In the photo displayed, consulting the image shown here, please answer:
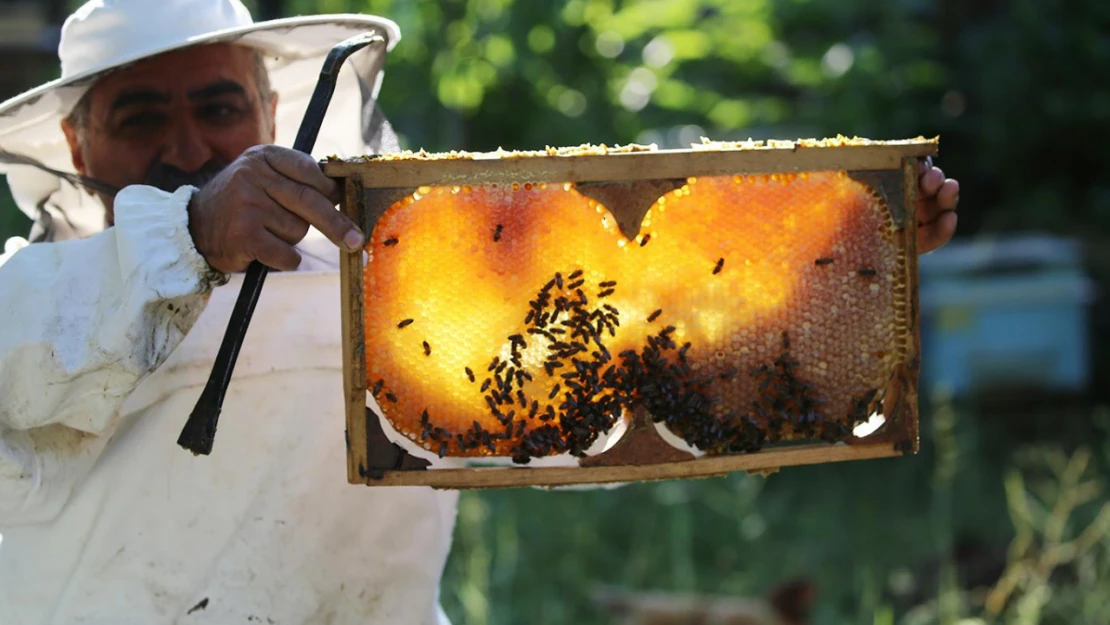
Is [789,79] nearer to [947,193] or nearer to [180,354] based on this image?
[947,193]

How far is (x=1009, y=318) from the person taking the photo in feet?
24.0

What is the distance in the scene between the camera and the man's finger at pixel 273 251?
1.95 meters

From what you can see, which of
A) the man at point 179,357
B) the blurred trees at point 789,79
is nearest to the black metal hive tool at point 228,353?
the man at point 179,357

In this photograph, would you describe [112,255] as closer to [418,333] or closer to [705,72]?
[418,333]

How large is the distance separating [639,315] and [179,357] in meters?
0.86

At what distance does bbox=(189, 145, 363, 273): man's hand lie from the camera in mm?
1942

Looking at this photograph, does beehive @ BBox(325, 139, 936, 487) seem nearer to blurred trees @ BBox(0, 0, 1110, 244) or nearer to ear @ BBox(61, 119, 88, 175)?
ear @ BBox(61, 119, 88, 175)

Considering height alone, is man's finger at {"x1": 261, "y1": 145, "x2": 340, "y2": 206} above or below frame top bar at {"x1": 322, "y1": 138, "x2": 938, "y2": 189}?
above

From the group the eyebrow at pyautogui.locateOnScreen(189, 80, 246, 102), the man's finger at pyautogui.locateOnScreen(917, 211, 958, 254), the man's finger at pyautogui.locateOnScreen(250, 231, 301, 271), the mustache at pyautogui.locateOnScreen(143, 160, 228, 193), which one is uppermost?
the eyebrow at pyautogui.locateOnScreen(189, 80, 246, 102)

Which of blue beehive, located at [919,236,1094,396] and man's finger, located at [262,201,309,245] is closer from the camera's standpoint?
man's finger, located at [262,201,309,245]

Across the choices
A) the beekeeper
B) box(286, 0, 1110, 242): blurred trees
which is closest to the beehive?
the beekeeper

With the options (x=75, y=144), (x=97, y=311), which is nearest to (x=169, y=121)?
(x=75, y=144)

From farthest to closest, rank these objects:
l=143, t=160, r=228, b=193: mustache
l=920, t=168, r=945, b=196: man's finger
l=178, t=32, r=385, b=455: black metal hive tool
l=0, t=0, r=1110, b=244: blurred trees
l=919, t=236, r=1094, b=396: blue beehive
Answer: l=919, t=236, r=1094, b=396: blue beehive
l=0, t=0, r=1110, b=244: blurred trees
l=143, t=160, r=228, b=193: mustache
l=920, t=168, r=945, b=196: man's finger
l=178, t=32, r=385, b=455: black metal hive tool

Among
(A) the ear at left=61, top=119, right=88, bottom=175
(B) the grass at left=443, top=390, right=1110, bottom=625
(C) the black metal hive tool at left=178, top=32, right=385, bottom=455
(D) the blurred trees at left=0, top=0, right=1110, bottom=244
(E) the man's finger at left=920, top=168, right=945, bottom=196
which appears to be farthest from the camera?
(D) the blurred trees at left=0, top=0, right=1110, bottom=244
